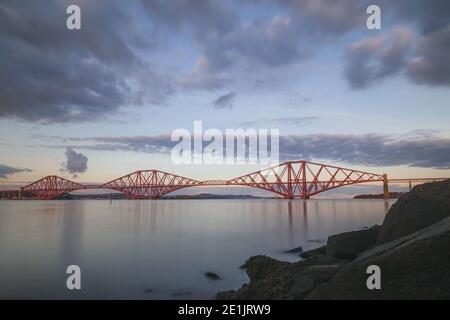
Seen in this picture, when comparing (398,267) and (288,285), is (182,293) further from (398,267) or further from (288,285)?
(398,267)

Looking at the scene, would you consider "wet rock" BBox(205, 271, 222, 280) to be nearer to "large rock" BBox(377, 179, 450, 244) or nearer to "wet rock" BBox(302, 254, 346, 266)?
"wet rock" BBox(302, 254, 346, 266)

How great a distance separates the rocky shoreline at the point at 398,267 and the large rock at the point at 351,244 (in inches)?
28.1

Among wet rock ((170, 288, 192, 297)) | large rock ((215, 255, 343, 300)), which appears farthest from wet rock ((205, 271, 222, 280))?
large rock ((215, 255, 343, 300))

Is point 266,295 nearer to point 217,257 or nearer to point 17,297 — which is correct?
point 17,297

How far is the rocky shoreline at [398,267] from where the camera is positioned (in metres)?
3.98

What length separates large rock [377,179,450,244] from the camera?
7055 millimetres

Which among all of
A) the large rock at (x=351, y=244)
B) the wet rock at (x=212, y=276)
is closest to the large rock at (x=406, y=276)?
the large rock at (x=351, y=244)

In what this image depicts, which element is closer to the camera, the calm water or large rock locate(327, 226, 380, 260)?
the calm water

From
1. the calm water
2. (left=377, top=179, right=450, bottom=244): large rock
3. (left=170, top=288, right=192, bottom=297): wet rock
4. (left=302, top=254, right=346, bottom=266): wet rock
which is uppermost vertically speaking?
(left=377, top=179, right=450, bottom=244): large rock

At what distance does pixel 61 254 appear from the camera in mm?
13844

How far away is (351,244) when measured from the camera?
28.8ft

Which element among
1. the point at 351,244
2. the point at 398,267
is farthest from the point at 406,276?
the point at 351,244
